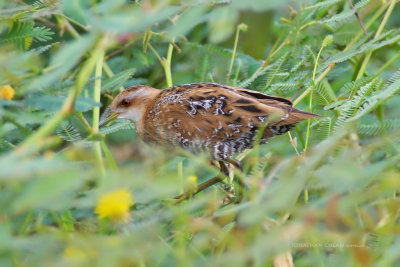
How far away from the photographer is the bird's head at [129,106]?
5.00 m

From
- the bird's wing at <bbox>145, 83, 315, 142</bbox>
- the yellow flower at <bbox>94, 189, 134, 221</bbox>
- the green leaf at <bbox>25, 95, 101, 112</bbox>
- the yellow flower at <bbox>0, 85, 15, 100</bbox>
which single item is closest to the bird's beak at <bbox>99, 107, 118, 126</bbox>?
the bird's wing at <bbox>145, 83, 315, 142</bbox>

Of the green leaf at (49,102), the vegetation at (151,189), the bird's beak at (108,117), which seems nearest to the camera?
the vegetation at (151,189)

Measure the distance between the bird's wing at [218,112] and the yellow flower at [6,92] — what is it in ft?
6.15

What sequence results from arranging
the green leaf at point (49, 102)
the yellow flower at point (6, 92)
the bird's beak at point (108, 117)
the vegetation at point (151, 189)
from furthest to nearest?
the bird's beak at point (108, 117) < the yellow flower at point (6, 92) < the green leaf at point (49, 102) < the vegetation at point (151, 189)

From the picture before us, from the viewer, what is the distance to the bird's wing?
14.3 ft

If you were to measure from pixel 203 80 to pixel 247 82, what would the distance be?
0.60m

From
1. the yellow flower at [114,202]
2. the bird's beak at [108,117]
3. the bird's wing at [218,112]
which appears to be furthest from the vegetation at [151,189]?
the bird's beak at [108,117]

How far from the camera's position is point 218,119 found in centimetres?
451

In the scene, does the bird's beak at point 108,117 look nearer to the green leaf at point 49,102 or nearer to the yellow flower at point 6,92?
the yellow flower at point 6,92

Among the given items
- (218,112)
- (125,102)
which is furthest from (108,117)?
(218,112)

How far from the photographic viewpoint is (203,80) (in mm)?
5340

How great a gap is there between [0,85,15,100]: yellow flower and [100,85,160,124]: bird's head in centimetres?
216

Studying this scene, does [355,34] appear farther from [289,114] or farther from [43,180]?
[43,180]

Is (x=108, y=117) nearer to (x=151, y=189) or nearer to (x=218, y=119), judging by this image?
(x=218, y=119)
